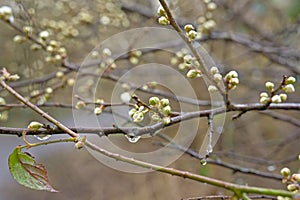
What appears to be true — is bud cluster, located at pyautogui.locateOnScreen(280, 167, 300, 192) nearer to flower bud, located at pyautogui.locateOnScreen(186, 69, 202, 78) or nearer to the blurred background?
flower bud, located at pyautogui.locateOnScreen(186, 69, 202, 78)

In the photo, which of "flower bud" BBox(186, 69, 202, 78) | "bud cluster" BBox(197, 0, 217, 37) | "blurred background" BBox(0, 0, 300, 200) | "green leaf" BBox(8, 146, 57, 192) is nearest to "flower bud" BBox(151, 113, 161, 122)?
"flower bud" BBox(186, 69, 202, 78)

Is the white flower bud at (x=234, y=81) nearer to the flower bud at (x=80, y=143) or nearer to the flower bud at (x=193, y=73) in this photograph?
the flower bud at (x=193, y=73)

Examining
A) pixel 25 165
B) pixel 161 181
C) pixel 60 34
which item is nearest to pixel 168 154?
pixel 60 34

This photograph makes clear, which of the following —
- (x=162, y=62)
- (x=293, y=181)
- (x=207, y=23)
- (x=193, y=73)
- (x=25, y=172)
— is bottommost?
(x=25, y=172)

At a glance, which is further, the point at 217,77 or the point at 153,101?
the point at 217,77

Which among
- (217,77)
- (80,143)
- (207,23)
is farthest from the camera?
(207,23)

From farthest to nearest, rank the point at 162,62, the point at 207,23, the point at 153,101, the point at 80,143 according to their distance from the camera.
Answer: the point at 162,62 < the point at 207,23 < the point at 153,101 < the point at 80,143

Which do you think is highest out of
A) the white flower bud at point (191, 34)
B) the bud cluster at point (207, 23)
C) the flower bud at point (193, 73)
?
the bud cluster at point (207, 23)

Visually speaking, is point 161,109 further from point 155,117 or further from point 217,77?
point 217,77

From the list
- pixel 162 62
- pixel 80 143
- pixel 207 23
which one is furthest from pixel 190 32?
pixel 162 62

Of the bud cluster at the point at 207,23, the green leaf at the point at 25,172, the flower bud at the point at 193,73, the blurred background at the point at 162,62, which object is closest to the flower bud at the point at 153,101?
the flower bud at the point at 193,73
